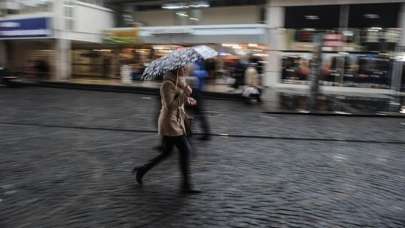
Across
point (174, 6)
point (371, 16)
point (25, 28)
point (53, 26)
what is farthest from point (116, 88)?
point (371, 16)

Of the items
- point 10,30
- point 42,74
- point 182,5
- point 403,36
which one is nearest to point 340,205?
point 403,36

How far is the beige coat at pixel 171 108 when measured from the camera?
4.85 metres

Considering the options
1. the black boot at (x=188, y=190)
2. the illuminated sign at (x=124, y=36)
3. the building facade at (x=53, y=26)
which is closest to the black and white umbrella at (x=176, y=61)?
the black boot at (x=188, y=190)

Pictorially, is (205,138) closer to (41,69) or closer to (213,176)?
(213,176)

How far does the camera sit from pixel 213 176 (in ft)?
18.8

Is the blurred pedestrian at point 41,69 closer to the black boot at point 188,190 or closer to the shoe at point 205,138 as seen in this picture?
the shoe at point 205,138

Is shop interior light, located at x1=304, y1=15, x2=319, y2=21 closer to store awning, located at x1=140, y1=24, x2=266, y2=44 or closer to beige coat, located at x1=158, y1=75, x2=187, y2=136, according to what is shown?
store awning, located at x1=140, y1=24, x2=266, y2=44

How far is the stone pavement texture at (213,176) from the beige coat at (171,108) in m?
0.75

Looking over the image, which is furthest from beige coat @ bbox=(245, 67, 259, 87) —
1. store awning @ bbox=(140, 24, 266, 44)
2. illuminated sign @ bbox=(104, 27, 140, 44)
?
illuminated sign @ bbox=(104, 27, 140, 44)

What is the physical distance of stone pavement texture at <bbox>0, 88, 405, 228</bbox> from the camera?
14.1 feet

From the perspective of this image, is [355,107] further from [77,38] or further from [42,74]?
[42,74]

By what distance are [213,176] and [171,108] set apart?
1.33m

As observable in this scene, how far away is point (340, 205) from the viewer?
15.4ft

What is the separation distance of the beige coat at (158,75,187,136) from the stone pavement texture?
29.7 inches
